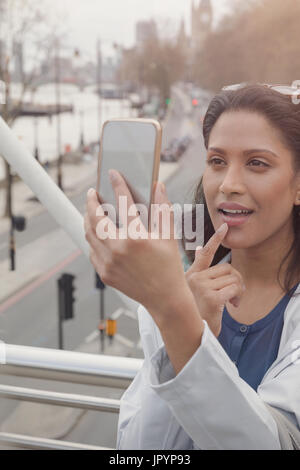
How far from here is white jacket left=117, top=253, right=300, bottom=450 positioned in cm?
71

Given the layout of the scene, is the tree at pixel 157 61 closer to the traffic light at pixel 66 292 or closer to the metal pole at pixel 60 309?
the metal pole at pixel 60 309

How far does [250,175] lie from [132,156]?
22 centimetres

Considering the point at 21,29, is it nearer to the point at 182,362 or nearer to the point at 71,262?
the point at 71,262

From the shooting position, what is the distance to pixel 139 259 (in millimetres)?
651

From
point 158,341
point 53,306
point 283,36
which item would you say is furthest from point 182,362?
point 283,36

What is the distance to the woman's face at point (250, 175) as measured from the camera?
0.90 m

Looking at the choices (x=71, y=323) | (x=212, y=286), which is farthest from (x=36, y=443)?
(x=71, y=323)

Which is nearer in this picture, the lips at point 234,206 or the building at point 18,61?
the lips at point 234,206

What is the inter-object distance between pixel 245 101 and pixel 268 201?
171mm

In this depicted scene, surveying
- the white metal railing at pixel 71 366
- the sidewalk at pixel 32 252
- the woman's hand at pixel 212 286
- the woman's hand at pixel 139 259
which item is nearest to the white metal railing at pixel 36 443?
the white metal railing at pixel 71 366

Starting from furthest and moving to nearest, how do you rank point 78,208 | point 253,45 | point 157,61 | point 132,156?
1. point 157,61
2. point 253,45
3. point 78,208
4. point 132,156

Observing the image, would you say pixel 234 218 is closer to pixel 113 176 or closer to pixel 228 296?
pixel 228 296

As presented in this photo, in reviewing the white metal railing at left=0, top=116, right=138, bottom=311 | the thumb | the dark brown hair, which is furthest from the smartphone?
the white metal railing at left=0, top=116, right=138, bottom=311

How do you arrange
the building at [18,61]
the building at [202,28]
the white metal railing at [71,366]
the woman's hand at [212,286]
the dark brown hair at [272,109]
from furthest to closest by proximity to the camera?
1. the building at [202,28]
2. the building at [18,61]
3. the white metal railing at [71,366]
4. the dark brown hair at [272,109]
5. the woman's hand at [212,286]
